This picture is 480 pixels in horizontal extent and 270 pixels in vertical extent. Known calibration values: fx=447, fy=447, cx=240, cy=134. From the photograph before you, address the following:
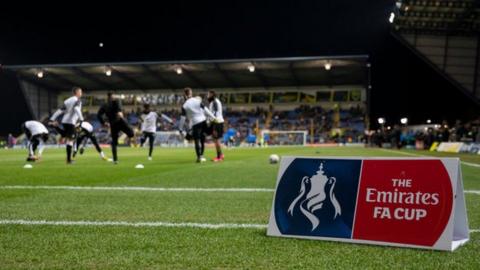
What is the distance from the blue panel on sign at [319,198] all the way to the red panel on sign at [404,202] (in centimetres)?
9

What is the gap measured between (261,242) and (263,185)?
408cm

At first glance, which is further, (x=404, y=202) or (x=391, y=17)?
(x=391, y=17)

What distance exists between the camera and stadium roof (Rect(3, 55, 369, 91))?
160 feet

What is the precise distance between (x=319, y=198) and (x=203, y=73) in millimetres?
50607

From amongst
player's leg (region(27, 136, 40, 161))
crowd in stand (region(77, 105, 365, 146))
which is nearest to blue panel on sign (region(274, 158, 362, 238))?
player's leg (region(27, 136, 40, 161))

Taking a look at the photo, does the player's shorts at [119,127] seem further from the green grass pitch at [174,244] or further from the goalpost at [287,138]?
the goalpost at [287,138]

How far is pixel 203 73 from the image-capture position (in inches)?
2098

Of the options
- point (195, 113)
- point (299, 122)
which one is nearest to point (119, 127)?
point (195, 113)

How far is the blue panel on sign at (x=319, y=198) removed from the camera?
341 cm

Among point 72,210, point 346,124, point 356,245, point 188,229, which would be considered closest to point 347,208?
point 356,245

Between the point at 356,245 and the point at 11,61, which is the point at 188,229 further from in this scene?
the point at 11,61

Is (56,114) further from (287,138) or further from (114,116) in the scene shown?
(287,138)

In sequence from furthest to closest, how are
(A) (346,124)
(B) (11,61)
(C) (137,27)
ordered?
(A) (346,124), (B) (11,61), (C) (137,27)

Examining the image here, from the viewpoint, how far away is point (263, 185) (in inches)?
292
